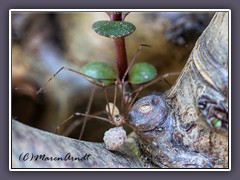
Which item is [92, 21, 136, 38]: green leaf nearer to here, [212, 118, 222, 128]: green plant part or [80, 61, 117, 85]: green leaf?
[80, 61, 117, 85]: green leaf

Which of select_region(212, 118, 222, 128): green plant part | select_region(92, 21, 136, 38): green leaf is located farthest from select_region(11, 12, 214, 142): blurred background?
select_region(212, 118, 222, 128): green plant part

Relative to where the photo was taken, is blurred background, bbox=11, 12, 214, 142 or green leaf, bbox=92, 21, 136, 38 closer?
green leaf, bbox=92, 21, 136, 38

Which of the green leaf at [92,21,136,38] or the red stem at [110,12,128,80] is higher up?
the green leaf at [92,21,136,38]

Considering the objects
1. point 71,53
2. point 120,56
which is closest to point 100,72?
point 120,56

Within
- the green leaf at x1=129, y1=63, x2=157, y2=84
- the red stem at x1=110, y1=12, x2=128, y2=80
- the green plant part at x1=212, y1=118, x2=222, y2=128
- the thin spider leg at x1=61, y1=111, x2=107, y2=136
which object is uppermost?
the red stem at x1=110, y1=12, x2=128, y2=80

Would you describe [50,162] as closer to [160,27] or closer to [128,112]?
[128,112]

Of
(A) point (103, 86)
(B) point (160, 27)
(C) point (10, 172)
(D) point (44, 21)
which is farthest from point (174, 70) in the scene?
(C) point (10, 172)

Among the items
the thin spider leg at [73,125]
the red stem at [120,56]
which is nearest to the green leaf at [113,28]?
the red stem at [120,56]

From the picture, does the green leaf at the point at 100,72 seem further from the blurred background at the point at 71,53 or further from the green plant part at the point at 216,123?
the green plant part at the point at 216,123
